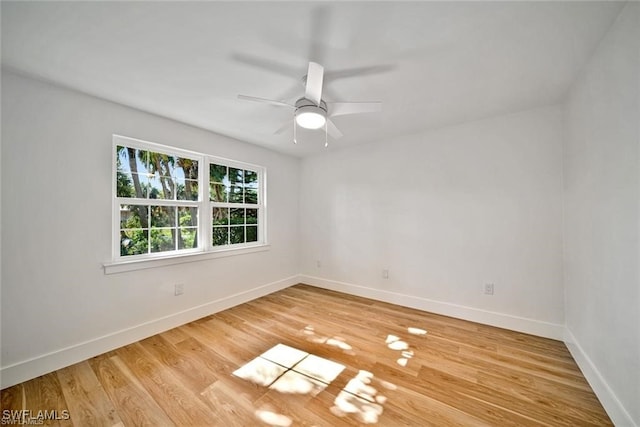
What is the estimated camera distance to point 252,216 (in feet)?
12.4

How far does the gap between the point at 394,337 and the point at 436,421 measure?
1012 millimetres

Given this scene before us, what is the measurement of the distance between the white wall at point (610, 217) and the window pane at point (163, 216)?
12.3 ft

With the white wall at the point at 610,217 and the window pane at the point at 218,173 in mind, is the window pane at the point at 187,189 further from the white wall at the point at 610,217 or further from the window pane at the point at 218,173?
the white wall at the point at 610,217

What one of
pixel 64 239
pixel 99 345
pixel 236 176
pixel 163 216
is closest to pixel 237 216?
pixel 236 176

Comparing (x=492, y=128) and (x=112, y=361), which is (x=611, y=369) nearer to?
(x=492, y=128)

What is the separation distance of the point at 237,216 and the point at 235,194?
33cm

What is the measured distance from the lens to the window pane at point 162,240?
104 inches

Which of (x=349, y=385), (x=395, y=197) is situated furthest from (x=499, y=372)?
(x=395, y=197)

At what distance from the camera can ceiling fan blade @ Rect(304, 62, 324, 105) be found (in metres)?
1.47

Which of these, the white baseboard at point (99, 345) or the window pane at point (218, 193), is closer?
the white baseboard at point (99, 345)

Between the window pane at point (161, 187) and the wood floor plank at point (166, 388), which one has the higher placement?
the window pane at point (161, 187)

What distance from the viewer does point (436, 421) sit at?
1453 mm

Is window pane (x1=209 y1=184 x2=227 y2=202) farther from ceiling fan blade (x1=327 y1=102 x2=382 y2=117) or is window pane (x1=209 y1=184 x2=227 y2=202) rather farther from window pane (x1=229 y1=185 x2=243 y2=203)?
ceiling fan blade (x1=327 y1=102 x2=382 y2=117)

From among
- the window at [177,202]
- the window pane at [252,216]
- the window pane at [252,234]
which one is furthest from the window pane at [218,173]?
the window pane at [252,234]
